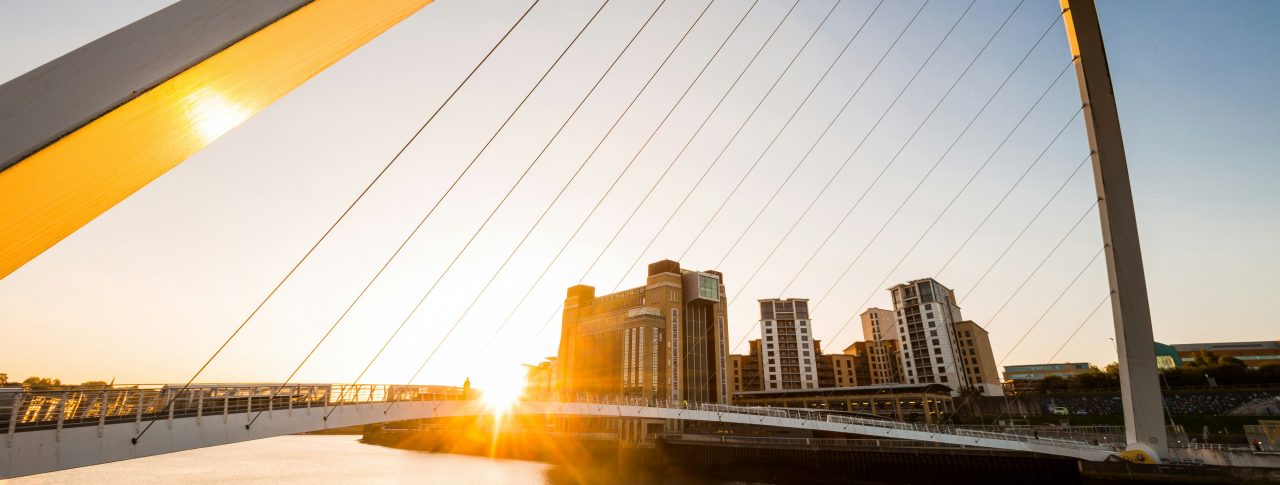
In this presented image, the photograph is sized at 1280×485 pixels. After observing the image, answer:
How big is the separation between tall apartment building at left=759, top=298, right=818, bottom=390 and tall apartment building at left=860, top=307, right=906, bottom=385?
14507mm

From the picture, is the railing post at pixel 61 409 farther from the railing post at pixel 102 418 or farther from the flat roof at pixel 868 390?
the flat roof at pixel 868 390

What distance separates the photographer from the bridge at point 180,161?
5.49 ft

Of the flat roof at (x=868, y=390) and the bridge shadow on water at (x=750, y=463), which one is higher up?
the flat roof at (x=868, y=390)

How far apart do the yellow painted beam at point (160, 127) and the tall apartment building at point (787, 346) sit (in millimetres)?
88514

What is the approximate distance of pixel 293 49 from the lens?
2.50 metres

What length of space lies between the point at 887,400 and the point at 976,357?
3068 centimetres

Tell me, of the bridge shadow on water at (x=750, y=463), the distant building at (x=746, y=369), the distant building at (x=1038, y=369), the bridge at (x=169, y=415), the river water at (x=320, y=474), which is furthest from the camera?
the distant building at (x=1038, y=369)

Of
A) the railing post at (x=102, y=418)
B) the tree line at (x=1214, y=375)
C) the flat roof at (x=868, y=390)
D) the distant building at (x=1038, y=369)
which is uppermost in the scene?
the distant building at (x=1038, y=369)

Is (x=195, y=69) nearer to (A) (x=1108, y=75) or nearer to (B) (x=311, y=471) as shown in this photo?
(A) (x=1108, y=75)

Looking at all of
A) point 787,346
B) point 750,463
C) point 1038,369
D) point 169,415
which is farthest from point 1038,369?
point 169,415

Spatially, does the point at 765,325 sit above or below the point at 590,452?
above

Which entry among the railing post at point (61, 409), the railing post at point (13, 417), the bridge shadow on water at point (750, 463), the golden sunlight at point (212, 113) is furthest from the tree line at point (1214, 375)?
the railing post at point (13, 417)

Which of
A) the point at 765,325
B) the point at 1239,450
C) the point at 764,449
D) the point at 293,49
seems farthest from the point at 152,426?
the point at 765,325

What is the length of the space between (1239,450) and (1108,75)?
757 inches
